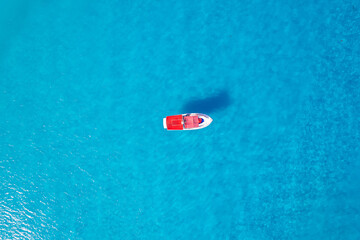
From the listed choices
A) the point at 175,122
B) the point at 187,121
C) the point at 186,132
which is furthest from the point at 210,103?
the point at 175,122

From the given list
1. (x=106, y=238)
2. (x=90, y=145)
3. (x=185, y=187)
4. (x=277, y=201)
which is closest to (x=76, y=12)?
(x=90, y=145)

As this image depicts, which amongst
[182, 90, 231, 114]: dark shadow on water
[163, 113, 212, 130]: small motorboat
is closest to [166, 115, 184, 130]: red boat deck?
[163, 113, 212, 130]: small motorboat

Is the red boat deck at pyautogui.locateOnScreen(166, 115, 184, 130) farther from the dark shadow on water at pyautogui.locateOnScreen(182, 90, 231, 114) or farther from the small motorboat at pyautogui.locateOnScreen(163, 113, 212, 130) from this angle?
the dark shadow on water at pyautogui.locateOnScreen(182, 90, 231, 114)

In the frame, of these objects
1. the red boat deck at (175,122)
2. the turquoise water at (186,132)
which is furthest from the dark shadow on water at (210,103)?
the red boat deck at (175,122)

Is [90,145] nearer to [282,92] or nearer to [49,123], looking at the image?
[49,123]

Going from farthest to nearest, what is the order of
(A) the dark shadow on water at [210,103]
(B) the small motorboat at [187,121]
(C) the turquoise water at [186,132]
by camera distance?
(A) the dark shadow on water at [210,103], (C) the turquoise water at [186,132], (B) the small motorboat at [187,121]

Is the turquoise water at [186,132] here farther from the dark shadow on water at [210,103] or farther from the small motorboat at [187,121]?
the small motorboat at [187,121]
